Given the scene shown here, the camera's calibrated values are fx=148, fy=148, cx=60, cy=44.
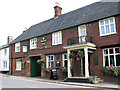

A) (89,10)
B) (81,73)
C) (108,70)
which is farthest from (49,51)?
(108,70)

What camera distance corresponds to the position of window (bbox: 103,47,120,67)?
13633mm

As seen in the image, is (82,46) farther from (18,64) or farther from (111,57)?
(18,64)

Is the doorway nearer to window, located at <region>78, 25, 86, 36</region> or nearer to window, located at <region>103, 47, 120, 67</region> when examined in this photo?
window, located at <region>78, 25, 86, 36</region>

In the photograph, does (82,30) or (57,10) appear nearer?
(82,30)

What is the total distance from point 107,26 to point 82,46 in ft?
10.5

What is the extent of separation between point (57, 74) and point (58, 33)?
210 inches

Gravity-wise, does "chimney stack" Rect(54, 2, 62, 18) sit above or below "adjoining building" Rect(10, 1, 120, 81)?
above

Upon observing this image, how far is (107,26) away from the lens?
14742 mm

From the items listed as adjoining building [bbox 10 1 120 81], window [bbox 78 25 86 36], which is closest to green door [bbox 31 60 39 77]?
adjoining building [bbox 10 1 120 81]

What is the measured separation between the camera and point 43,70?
2064cm

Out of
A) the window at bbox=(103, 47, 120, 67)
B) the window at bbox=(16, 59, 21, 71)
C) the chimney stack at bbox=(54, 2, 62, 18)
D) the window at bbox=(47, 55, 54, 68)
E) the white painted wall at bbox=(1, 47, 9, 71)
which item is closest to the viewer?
the window at bbox=(103, 47, 120, 67)

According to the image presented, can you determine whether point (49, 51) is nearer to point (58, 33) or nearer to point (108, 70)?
point (58, 33)

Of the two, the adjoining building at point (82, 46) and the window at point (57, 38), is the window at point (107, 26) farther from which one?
the window at point (57, 38)

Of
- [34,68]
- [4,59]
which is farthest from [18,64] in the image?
[4,59]
